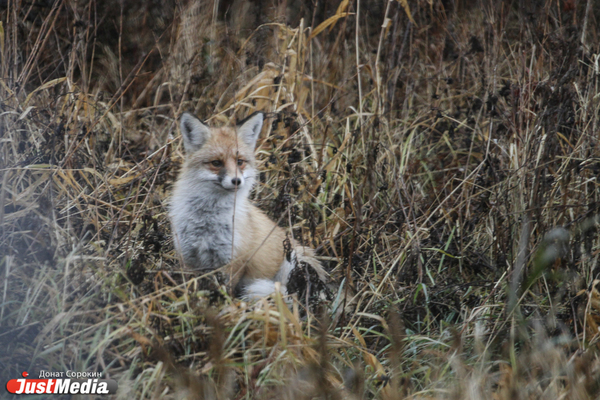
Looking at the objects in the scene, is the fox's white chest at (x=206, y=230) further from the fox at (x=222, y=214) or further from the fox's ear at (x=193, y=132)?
the fox's ear at (x=193, y=132)

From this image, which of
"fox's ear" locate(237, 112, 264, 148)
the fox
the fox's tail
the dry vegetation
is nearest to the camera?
the dry vegetation

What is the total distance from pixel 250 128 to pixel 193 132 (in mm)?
479

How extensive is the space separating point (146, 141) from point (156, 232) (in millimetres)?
2115

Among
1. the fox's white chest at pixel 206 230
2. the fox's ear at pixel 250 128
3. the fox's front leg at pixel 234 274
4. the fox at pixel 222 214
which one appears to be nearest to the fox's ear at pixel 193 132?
the fox at pixel 222 214

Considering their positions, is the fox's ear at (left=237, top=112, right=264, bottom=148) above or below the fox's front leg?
above

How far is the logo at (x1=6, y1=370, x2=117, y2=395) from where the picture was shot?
2.78 meters

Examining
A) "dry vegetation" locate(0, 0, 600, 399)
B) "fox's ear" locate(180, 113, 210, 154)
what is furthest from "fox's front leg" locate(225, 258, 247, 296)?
"fox's ear" locate(180, 113, 210, 154)

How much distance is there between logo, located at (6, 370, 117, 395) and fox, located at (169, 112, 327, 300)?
1350 millimetres

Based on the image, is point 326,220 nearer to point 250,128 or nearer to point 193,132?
point 250,128

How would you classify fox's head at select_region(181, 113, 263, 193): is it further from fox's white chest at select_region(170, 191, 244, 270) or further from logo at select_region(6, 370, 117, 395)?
logo at select_region(6, 370, 117, 395)

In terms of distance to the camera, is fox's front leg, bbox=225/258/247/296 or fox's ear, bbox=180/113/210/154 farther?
fox's ear, bbox=180/113/210/154

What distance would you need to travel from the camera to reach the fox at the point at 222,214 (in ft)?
13.8

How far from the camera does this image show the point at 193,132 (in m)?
4.45

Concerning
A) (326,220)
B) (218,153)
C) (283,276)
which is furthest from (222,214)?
(326,220)
